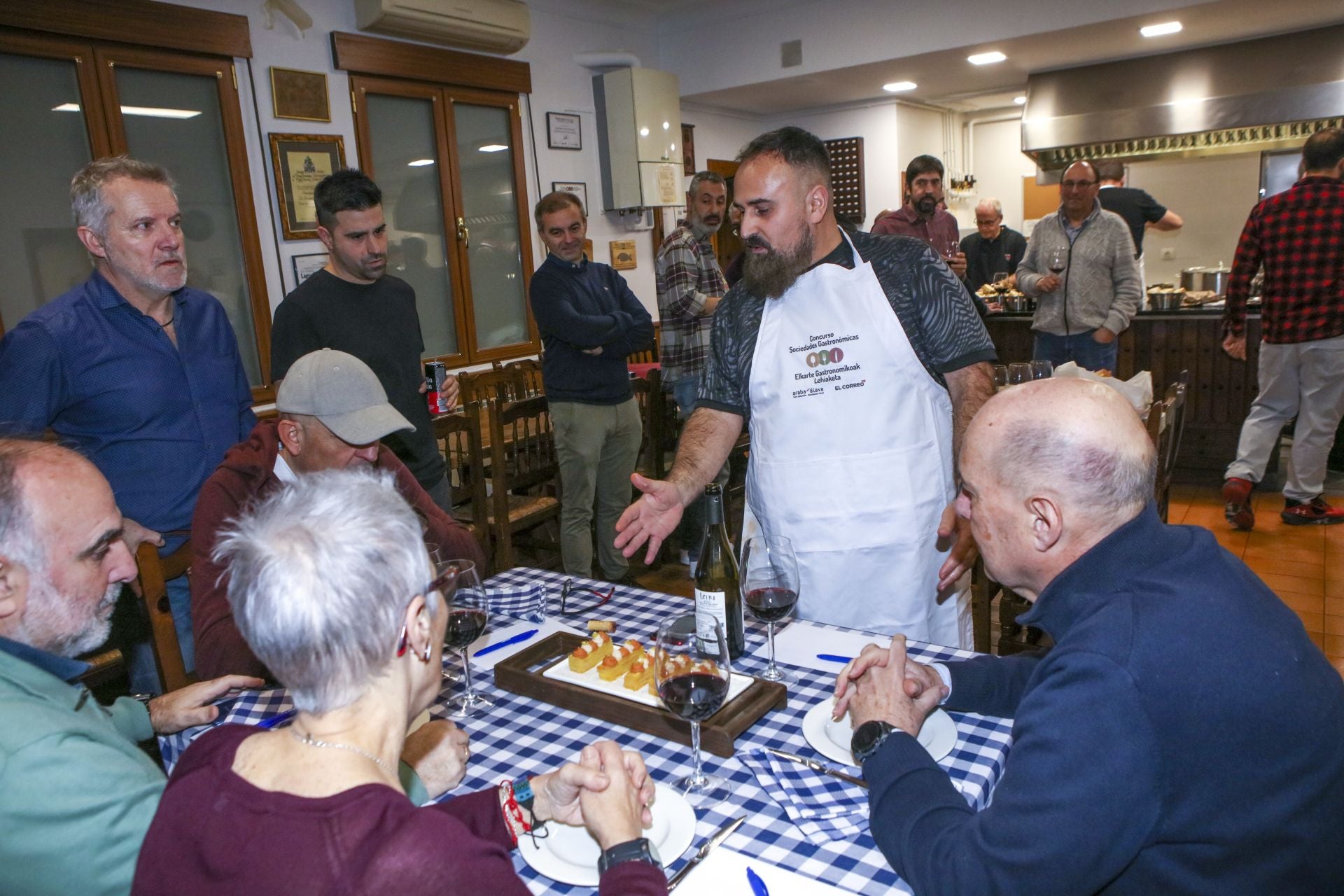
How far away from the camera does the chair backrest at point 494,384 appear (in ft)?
15.3

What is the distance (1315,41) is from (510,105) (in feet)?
18.5

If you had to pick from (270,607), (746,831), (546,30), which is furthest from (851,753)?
(546,30)

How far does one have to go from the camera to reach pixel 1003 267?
7332 millimetres

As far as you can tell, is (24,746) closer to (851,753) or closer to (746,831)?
(746,831)

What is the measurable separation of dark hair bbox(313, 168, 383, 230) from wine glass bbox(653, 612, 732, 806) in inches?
89.8

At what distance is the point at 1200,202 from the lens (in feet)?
29.4

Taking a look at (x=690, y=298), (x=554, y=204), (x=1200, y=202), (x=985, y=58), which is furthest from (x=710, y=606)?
(x=1200, y=202)

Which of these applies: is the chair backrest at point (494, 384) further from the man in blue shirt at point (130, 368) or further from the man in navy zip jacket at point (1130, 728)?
the man in navy zip jacket at point (1130, 728)

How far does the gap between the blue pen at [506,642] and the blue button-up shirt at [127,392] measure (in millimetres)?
1294

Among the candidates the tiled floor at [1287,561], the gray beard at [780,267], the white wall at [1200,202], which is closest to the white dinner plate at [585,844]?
the gray beard at [780,267]

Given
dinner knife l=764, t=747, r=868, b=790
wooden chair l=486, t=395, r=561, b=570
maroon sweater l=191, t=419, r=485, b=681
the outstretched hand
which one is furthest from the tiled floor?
dinner knife l=764, t=747, r=868, b=790

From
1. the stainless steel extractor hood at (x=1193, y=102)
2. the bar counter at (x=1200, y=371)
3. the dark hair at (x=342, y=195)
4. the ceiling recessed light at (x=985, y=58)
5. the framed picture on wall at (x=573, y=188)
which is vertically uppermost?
the ceiling recessed light at (x=985, y=58)

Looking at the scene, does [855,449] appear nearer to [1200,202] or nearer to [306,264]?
[306,264]

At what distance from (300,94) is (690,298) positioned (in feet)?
7.79
